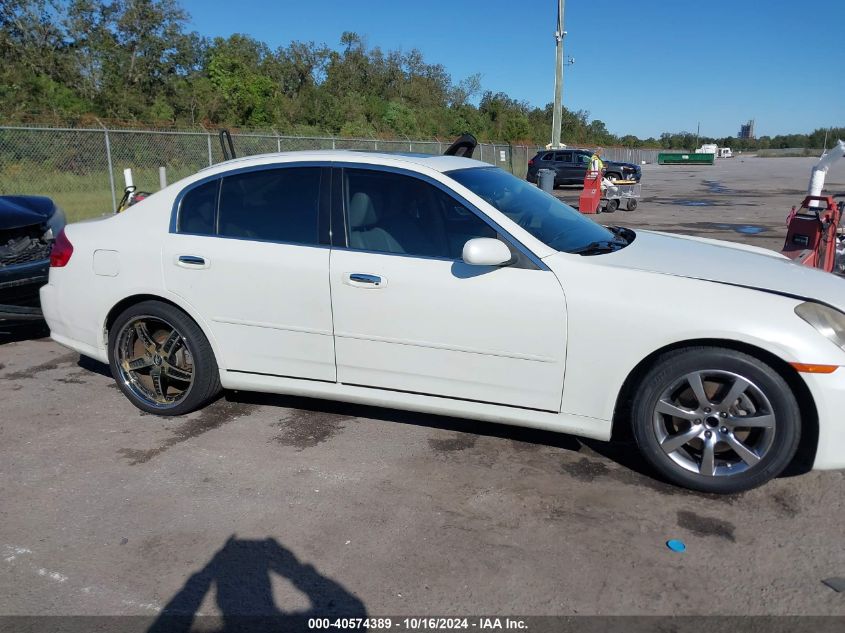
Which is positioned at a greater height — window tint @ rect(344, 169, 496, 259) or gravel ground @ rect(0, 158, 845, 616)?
window tint @ rect(344, 169, 496, 259)

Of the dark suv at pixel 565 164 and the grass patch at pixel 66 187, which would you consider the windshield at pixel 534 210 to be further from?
the dark suv at pixel 565 164

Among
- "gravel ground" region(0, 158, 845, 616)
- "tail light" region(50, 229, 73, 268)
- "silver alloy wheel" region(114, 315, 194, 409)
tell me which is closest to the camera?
"gravel ground" region(0, 158, 845, 616)

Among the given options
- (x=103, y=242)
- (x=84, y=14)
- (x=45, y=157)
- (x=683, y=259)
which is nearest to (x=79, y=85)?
(x=84, y=14)

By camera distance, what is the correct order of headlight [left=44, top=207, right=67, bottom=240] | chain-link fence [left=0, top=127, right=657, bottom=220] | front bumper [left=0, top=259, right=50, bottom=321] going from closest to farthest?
1. front bumper [left=0, top=259, right=50, bottom=321]
2. headlight [left=44, top=207, right=67, bottom=240]
3. chain-link fence [left=0, top=127, right=657, bottom=220]

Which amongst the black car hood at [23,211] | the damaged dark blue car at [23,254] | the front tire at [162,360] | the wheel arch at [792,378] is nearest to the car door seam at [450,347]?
the wheel arch at [792,378]

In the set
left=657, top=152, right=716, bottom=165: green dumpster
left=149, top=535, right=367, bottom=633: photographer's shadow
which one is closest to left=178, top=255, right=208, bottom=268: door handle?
left=149, top=535, right=367, bottom=633: photographer's shadow

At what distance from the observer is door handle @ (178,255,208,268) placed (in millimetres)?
4090

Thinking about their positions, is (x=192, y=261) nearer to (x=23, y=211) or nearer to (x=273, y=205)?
(x=273, y=205)

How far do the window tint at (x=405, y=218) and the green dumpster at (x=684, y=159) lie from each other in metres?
Answer: 74.6

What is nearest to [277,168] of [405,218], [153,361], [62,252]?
[405,218]

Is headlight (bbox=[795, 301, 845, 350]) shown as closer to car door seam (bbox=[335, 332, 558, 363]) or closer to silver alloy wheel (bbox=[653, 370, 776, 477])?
silver alloy wheel (bbox=[653, 370, 776, 477])

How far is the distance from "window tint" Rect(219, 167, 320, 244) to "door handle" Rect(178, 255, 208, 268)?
0.21 metres

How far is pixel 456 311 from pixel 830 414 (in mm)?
1786

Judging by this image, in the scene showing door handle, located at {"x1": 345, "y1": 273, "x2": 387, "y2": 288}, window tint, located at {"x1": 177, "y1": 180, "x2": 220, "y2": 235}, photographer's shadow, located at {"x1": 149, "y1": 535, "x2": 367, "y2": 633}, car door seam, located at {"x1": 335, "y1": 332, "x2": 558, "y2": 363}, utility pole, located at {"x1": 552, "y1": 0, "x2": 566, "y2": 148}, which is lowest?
photographer's shadow, located at {"x1": 149, "y1": 535, "x2": 367, "y2": 633}
